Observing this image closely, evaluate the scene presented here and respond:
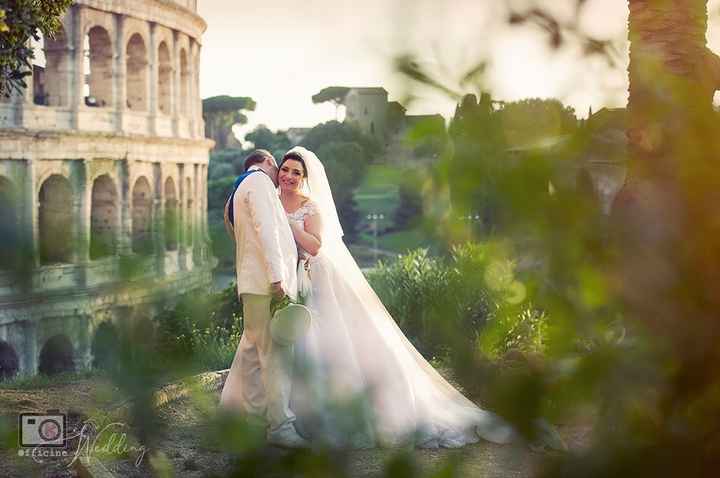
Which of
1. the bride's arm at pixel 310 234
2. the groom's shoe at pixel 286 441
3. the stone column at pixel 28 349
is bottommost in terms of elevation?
the stone column at pixel 28 349

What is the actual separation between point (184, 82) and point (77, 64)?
4.75 meters

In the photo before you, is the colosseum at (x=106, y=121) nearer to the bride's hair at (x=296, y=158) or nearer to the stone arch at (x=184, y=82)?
the stone arch at (x=184, y=82)

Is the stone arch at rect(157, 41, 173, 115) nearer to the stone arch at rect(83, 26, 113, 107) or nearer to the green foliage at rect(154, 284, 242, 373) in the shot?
the stone arch at rect(83, 26, 113, 107)

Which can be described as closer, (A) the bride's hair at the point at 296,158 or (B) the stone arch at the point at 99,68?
(A) the bride's hair at the point at 296,158

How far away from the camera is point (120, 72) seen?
2302 cm

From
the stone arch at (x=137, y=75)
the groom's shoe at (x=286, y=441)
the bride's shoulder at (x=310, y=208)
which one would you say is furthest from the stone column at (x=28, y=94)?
the groom's shoe at (x=286, y=441)

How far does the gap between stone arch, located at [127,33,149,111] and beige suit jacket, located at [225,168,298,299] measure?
1959 cm

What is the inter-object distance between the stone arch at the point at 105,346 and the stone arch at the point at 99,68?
22.4 meters

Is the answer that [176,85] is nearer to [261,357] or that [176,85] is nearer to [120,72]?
[120,72]

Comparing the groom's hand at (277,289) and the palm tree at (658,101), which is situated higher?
the palm tree at (658,101)

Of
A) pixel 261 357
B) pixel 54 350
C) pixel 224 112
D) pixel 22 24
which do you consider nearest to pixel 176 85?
pixel 54 350

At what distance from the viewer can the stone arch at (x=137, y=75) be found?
934 inches

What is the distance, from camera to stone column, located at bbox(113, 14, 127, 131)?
22.6 m

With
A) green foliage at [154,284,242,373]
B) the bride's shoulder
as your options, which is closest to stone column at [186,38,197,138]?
the bride's shoulder
